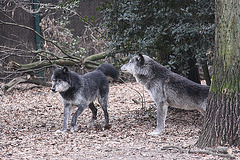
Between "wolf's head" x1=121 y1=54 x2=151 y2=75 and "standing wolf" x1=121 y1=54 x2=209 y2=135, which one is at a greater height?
"wolf's head" x1=121 y1=54 x2=151 y2=75

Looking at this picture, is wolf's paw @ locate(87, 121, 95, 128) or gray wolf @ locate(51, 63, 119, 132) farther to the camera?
wolf's paw @ locate(87, 121, 95, 128)

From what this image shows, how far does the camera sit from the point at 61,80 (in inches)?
279

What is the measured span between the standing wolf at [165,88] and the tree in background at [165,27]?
279 mm

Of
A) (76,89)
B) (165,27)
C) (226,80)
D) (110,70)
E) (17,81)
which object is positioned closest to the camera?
(226,80)

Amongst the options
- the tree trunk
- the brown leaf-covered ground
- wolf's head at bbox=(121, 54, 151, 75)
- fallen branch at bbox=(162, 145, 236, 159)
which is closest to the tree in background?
wolf's head at bbox=(121, 54, 151, 75)

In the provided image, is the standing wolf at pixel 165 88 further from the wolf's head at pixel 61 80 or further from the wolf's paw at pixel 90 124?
the wolf's paw at pixel 90 124

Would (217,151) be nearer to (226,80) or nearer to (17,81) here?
(226,80)

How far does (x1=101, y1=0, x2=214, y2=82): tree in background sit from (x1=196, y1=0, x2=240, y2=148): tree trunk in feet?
5.14

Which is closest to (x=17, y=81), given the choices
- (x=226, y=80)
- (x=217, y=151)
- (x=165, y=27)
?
(x=165, y=27)

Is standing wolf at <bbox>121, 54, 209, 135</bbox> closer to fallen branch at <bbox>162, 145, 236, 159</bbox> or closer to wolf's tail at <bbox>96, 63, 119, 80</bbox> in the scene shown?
wolf's tail at <bbox>96, 63, 119, 80</bbox>

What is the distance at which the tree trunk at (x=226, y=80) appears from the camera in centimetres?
473

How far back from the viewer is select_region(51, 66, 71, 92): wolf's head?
23.1 feet

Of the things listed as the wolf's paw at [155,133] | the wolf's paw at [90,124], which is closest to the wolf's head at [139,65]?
the wolf's paw at [155,133]

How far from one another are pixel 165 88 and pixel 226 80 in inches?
84.0
